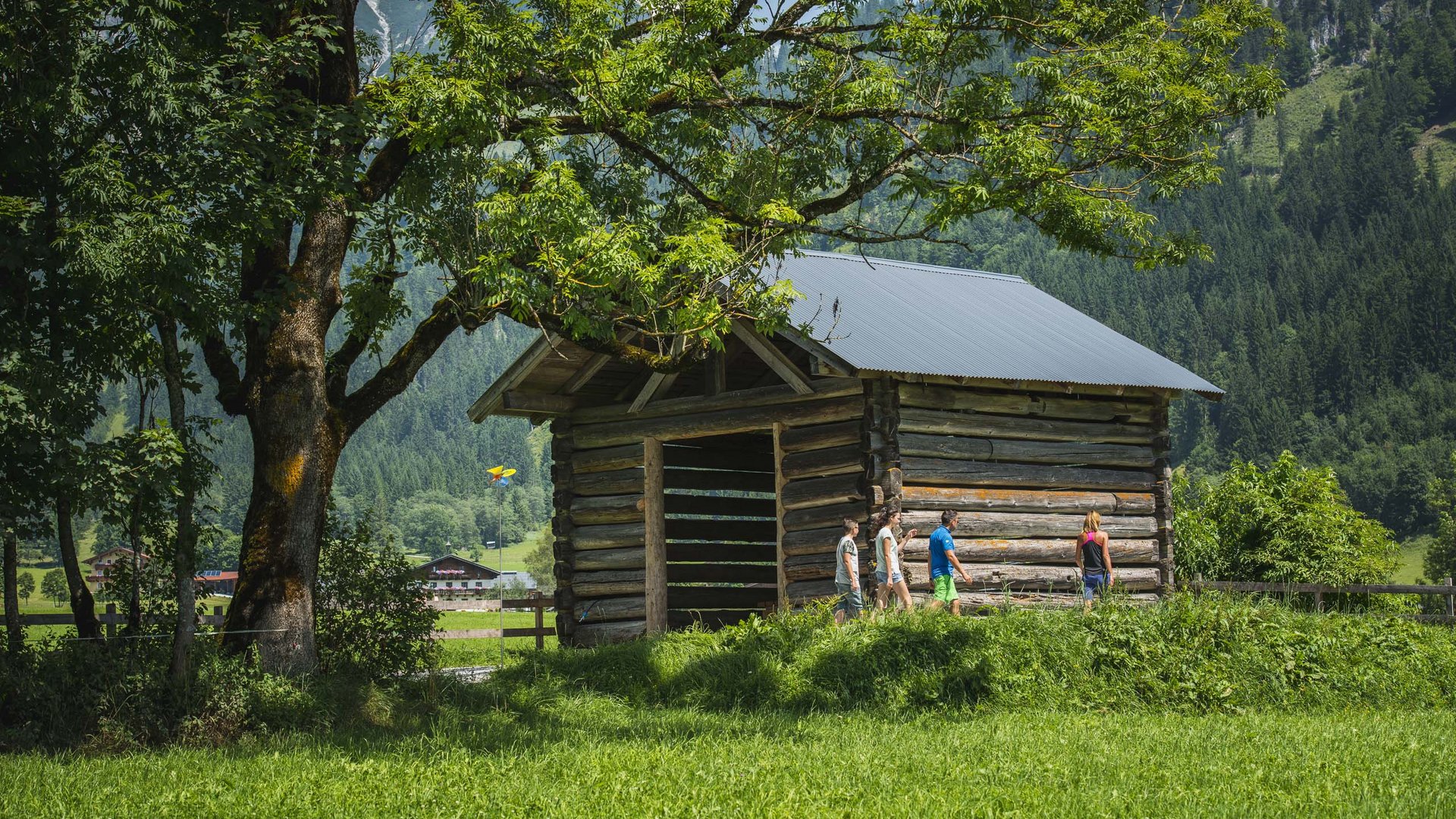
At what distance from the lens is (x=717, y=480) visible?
22.0 meters

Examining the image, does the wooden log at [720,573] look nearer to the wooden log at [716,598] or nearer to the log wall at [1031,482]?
the wooden log at [716,598]

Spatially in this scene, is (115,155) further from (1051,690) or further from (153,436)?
(1051,690)

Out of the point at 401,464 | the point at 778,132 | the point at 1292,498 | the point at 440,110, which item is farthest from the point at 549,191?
the point at 401,464

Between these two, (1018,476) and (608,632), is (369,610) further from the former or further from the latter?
(1018,476)

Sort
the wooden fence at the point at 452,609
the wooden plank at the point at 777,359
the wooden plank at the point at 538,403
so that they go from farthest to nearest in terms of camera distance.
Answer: the wooden plank at the point at 538,403 < the wooden plank at the point at 777,359 < the wooden fence at the point at 452,609

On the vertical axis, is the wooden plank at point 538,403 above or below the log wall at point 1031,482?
above

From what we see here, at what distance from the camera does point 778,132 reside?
45.9 feet

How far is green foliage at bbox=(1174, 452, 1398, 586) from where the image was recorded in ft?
85.4

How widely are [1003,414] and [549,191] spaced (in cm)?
817

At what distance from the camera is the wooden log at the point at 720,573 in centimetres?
2139

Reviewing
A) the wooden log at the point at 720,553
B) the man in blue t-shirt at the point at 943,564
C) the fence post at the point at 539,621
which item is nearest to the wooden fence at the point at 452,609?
the fence post at the point at 539,621

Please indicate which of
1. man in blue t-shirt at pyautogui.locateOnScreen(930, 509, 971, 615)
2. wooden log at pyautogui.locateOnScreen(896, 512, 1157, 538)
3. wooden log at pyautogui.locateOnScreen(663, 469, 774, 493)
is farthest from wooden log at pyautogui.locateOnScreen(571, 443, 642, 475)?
man in blue t-shirt at pyautogui.locateOnScreen(930, 509, 971, 615)

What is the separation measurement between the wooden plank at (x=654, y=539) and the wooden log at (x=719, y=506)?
76.4 inches

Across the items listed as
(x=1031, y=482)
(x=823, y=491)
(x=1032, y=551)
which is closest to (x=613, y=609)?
(x=823, y=491)
